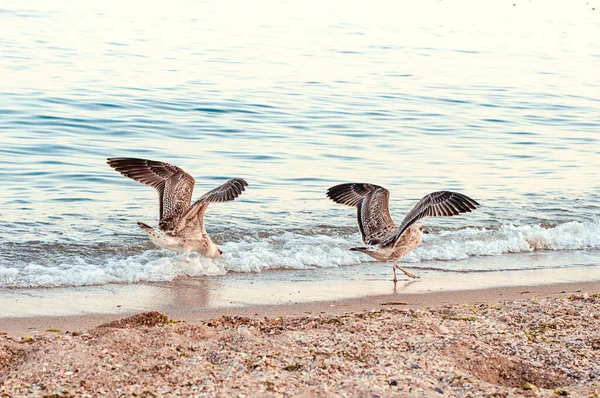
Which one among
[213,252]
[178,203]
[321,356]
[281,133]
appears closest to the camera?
[321,356]

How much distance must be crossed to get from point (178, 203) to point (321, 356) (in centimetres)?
481

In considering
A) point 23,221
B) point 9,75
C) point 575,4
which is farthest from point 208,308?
point 575,4

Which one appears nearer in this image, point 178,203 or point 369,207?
point 369,207

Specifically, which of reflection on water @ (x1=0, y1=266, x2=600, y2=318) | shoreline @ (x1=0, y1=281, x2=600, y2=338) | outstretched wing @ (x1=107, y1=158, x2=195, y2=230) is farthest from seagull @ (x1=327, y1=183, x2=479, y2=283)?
outstretched wing @ (x1=107, y1=158, x2=195, y2=230)

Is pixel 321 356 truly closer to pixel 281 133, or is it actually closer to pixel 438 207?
pixel 438 207

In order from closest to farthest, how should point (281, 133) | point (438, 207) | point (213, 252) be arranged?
point (438, 207) < point (213, 252) < point (281, 133)

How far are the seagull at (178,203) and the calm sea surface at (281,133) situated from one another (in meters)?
0.23

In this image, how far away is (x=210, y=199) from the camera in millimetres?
9711

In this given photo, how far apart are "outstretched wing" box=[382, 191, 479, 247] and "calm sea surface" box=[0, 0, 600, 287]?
1090mm

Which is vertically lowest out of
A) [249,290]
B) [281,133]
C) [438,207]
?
[249,290]

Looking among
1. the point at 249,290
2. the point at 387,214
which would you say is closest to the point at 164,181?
the point at 249,290

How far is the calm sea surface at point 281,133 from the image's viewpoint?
34.5ft

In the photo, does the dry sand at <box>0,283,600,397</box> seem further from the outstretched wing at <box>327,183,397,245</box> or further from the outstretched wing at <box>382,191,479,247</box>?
the outstretched wing at <box>327,183,397,245</box>

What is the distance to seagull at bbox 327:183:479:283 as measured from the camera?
29.3 ft
